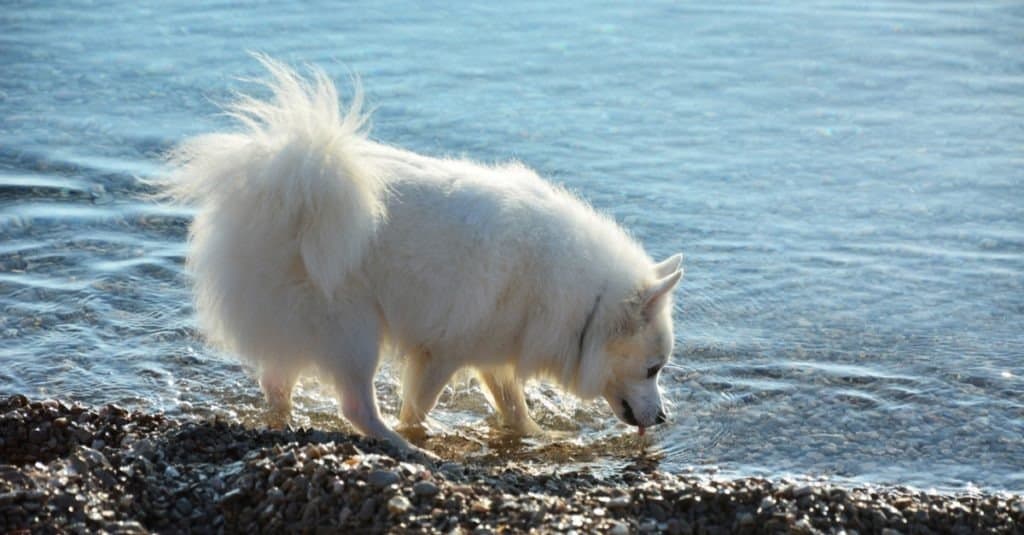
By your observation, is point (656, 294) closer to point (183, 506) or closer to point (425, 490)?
point (425, 490)

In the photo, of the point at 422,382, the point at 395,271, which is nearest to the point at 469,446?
the point at 422,382

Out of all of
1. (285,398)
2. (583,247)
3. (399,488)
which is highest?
(583,247)

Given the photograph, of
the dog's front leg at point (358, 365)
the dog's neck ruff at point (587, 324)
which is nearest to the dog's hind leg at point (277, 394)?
the dog's front leg at point (358, 365)

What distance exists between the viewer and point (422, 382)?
5875 millimetres

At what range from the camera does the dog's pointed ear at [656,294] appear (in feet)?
19.0

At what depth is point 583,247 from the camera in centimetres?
586

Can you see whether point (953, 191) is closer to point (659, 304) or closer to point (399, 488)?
point (659, 304)

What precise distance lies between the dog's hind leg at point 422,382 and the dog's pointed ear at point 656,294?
946mm

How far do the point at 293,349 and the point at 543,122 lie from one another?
19.3 feet

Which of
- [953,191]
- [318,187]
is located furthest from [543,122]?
[318,187]

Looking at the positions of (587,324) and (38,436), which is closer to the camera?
(38,436)

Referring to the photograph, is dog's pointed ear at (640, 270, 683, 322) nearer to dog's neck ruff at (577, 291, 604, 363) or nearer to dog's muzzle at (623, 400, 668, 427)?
dog's neck ruff at (577, 291, 604, 363)

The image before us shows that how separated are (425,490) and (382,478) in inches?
6.2

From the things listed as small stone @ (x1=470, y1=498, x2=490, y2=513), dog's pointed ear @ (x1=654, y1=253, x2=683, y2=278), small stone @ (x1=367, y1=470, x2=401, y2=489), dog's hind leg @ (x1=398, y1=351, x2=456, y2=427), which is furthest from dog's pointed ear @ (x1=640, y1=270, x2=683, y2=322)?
small stone @ (x1=367, y1=470, x2=401, y2=489)
